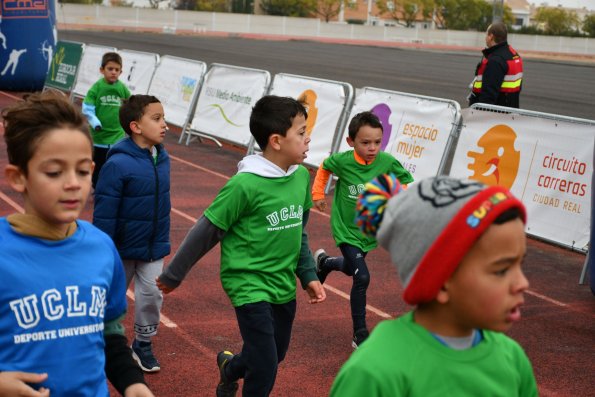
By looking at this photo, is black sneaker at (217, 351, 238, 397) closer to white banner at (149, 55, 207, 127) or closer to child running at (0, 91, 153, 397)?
child running at (0, 91, 153, 397)

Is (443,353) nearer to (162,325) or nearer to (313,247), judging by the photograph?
(162,325)

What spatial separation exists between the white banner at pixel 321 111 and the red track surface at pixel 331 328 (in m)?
2.97

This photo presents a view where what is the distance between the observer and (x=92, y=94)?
36.5 feet

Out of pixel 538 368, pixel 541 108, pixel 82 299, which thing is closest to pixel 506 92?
pixel 538 368

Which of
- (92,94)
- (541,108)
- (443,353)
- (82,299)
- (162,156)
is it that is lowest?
(541,108)

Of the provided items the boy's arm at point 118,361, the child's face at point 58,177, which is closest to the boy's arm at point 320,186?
the boy's arm at point 118,361

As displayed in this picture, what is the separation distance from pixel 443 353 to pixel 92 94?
9405 millimetres

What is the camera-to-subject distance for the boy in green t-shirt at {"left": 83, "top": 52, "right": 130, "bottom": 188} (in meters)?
10.8

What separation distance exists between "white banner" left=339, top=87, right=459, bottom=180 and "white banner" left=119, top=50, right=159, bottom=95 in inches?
281

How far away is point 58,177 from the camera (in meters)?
2.85

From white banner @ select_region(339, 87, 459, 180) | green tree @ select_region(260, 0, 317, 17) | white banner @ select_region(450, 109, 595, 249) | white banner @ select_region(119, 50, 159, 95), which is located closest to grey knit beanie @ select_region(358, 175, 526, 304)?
white banner @ select_region(450, 109, 595, 249)

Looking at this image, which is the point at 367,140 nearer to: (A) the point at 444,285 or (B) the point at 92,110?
(A) the point at 444,285

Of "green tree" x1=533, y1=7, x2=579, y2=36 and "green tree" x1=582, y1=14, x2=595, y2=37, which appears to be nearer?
"green tree" x1=582, y1=14, x2=595, y2=37

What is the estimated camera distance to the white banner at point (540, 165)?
9.31 metres
